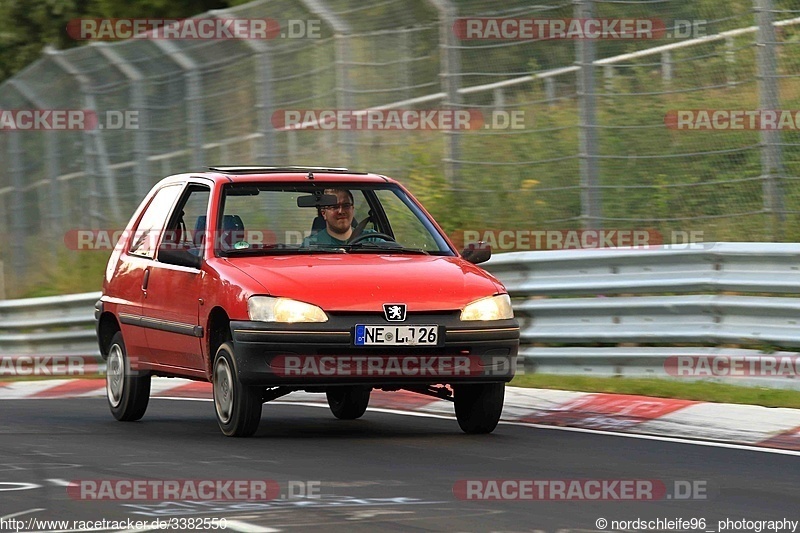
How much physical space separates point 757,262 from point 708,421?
2.04 metres

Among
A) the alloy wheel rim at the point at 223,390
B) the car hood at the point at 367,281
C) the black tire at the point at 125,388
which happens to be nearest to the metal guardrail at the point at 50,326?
the black tire at the point at 125,388

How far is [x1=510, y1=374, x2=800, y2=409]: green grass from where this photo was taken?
11414 millimetres

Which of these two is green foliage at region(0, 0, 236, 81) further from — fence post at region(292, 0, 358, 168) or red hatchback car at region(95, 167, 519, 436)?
red hatchback car at region(95, 167, 519, 436)

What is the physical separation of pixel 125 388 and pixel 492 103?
496 cm

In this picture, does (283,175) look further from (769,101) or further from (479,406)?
(769,101)

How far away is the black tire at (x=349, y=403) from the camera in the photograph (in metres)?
11.8

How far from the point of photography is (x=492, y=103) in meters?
15.3

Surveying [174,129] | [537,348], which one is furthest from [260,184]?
[174,129]

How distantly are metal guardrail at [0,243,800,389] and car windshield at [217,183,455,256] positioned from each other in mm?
2082

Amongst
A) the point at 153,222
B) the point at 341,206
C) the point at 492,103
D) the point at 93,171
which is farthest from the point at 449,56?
the point at 93,171

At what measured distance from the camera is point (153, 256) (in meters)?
11.6

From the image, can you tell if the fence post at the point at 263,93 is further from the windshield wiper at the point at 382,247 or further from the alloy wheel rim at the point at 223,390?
the alloy wheel rim at the point at 223,390

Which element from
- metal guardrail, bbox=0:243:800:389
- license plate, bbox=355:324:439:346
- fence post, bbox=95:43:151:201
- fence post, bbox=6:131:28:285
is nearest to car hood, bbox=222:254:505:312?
license plate, bbox=355:324:439:346

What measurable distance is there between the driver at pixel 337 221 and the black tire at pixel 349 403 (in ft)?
4.33
